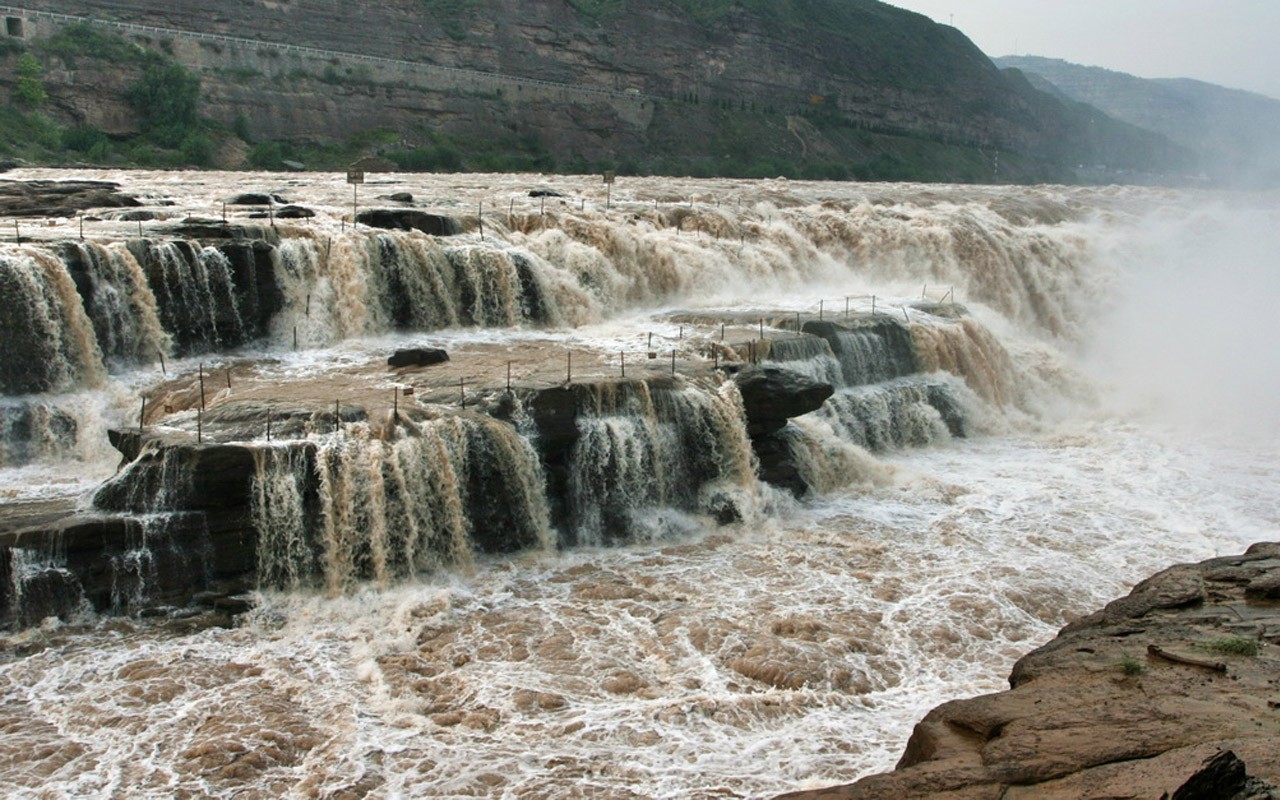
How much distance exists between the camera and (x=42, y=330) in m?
18.5

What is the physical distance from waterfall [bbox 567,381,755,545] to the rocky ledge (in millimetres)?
7496

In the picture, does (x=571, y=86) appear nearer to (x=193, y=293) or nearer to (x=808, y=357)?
(x=808, y=357)

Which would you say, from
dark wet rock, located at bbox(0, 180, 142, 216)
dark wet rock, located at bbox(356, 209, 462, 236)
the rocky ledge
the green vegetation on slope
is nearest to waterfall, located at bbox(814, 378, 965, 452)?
dark wet rock, located at bbox(356, 209, 462, 236)

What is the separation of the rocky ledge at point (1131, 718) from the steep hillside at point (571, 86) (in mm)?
47664

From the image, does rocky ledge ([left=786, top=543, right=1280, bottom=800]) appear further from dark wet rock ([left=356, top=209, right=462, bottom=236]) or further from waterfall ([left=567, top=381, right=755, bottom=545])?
dark wet rock ([left=356, top=209, right=462, bottom=236])

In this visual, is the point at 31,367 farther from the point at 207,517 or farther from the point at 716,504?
the point at 716,504

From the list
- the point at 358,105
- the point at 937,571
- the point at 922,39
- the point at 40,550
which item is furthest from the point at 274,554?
the point at 922,39

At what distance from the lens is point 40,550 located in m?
13.4

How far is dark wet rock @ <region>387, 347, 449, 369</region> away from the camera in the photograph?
19.5 m

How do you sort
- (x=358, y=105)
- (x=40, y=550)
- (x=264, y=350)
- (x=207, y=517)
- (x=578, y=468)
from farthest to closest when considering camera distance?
1. (x=358, y=105)
2. (x=264, y=350)
3. (x=578, y=468)
4. (x=207, y=517)
5. (x=40, y=550)

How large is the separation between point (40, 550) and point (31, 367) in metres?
6.10

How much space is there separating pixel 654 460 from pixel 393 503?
435 centimetres

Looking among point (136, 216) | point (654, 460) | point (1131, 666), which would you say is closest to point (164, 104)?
point (136, 216)

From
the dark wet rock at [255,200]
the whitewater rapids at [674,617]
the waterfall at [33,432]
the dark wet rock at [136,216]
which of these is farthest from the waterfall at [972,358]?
the waterfall at [33,432]
